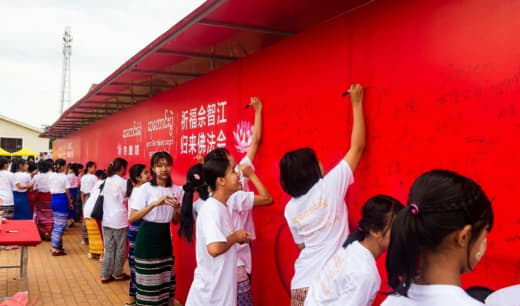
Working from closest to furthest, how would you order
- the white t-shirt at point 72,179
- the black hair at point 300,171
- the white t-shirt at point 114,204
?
1. the black hair at point 300,171
2. the white t-shirt at point 114,204
3. the white t-shirt at point 72,179

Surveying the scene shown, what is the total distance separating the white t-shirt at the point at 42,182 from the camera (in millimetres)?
9078

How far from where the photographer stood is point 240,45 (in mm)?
4059

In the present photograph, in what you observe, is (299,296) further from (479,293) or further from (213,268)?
(479,293)

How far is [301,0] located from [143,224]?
2.57 meters

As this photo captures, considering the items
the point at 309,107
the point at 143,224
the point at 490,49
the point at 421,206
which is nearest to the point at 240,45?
the point at 309,107

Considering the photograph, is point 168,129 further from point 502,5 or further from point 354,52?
point 502,5

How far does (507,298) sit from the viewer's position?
122cm

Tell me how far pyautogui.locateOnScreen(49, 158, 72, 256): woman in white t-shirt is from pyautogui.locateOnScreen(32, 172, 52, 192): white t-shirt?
76 cm

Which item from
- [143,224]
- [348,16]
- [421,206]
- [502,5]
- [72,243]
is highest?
[348,16]

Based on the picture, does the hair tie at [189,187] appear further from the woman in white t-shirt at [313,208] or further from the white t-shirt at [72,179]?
the white t-shirt at [72,179]

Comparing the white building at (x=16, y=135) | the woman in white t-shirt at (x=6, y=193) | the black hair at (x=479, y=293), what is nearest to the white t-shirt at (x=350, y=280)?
the black hair at (x=479, y=293)

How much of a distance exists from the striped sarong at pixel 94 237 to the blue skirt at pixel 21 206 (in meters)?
1.85

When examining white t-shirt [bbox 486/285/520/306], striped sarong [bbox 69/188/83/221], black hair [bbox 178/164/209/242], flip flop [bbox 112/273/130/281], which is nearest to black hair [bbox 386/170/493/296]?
white t-shirt [bbox 486/285/520/306]

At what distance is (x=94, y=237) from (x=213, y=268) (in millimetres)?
5511
